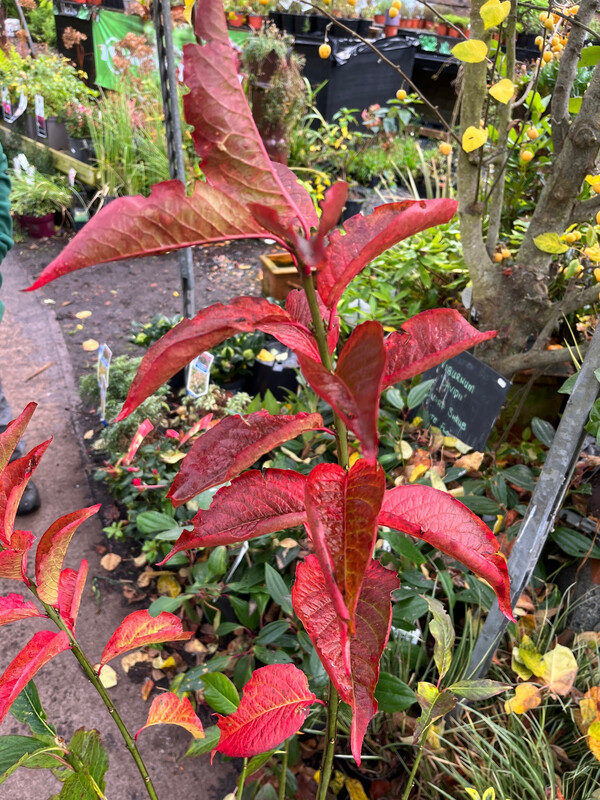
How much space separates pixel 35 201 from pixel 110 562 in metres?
4.08

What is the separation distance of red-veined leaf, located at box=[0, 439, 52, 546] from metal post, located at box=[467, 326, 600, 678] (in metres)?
0.85

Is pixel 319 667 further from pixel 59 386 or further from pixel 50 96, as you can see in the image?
pixel 50 96

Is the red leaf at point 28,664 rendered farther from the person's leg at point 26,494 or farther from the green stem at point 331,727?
the person's leg at point 26,494

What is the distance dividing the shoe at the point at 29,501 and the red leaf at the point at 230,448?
2.01m

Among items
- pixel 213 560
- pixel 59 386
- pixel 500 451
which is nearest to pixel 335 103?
pixel 59 386

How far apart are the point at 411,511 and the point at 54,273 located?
1.39ft

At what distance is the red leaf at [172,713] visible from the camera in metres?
0.85

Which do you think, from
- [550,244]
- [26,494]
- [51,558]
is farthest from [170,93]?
[51,558]

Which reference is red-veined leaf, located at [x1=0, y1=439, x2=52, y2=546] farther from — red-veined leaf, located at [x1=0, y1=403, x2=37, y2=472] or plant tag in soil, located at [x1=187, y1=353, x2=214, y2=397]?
plant tag in soil, located at [x1=187, y1=353, x2=214, y2=397]

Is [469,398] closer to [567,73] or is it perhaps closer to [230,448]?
[567,73]

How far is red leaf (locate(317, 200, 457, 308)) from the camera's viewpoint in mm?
516

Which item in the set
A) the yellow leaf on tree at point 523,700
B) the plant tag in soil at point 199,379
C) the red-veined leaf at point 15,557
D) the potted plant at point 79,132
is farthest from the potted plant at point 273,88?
the red-veined leaf at point 15,557

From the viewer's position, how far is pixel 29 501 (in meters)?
2.39

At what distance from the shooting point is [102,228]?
444 millimetres
